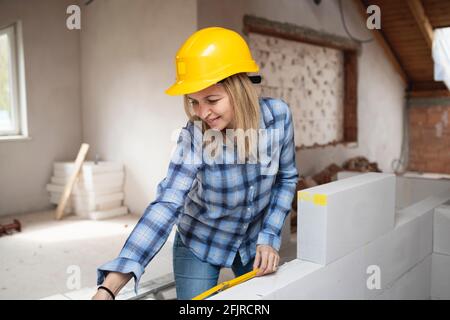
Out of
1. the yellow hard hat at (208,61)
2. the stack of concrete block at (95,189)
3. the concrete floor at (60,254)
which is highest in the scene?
the yellow hard hat at (208,61)

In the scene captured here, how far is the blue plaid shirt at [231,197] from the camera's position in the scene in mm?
1376

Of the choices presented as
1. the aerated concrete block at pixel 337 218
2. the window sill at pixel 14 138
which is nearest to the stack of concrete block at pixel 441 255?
the aerated concrete block at pixel 337 218

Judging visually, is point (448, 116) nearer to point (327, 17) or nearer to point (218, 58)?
point (327, 17)

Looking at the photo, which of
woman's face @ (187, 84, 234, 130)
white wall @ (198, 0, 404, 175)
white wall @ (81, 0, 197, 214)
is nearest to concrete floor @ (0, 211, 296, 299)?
white wall @ (81, 0, 197, 214)

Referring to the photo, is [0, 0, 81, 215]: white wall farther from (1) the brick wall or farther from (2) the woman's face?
(1) the brick wall

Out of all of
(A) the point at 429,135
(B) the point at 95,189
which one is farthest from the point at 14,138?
(A) the point at 429,135

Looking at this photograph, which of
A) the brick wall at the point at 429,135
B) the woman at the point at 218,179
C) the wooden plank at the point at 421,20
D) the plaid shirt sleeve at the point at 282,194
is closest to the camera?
the woman at the point at 218,179

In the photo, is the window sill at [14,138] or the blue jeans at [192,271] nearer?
the blue jeans at [192,271]

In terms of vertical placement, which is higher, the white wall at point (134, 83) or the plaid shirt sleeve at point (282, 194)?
the white wall at point (134, 83)

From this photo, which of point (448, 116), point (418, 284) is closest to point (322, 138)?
point (448, 116)

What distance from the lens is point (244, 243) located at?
1646 mm

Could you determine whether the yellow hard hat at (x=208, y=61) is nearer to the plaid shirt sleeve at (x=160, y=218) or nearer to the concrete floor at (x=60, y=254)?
the plaid shirt sleeve at (x=160, y=218)

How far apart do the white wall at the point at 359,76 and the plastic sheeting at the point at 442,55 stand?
81 centimetres

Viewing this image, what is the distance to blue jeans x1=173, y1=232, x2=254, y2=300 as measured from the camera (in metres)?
1.62
